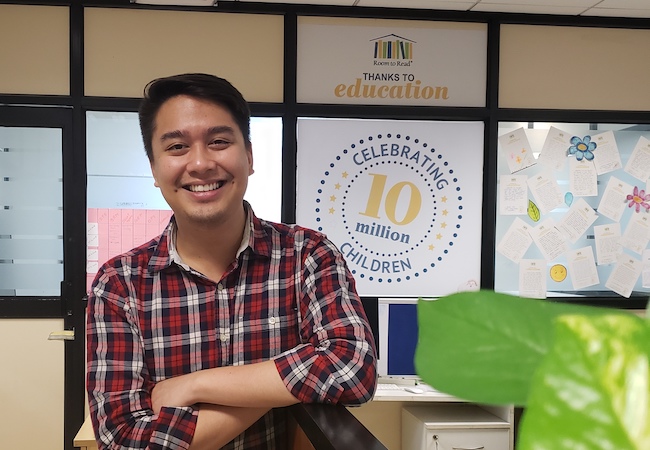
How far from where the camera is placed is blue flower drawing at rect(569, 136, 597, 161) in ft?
12.8

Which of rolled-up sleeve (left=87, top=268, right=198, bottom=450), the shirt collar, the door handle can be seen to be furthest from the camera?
the door handle

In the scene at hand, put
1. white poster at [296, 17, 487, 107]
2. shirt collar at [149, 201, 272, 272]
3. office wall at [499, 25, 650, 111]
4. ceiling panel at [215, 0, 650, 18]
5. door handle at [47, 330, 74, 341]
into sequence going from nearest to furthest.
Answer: shirt collar at [149, 201, 272, 272] → door handle at [47, 330, 74, 341] → ceiling panel at [215, 0, 650, 18] → white poster at [296, 17, 487, 107] → office wall at [499, 25, 650, 111]

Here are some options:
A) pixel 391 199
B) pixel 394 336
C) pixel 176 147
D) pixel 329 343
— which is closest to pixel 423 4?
pixel 391 199

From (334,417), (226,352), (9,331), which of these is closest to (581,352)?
(334,417)

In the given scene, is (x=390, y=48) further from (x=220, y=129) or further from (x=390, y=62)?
(x=220, y=129)

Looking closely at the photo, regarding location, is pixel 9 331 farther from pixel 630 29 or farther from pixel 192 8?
pixel 630 29

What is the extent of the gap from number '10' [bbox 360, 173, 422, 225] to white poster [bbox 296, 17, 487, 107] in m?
0.49

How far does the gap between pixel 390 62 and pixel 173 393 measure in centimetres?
288

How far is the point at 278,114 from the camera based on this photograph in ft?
12.1

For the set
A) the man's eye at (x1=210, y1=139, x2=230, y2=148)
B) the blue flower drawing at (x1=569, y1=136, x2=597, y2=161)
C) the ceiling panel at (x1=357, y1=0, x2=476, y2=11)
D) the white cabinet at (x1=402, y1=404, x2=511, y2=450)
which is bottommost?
the white cabinet at (x1=402, y1=404, x2=511, y2=450)

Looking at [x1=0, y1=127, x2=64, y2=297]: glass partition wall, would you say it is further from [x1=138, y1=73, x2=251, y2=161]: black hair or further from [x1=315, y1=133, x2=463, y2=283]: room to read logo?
[x1=138, y1=73, x2=251, y2=161]: black hair

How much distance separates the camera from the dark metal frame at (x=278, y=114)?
11.6 feet

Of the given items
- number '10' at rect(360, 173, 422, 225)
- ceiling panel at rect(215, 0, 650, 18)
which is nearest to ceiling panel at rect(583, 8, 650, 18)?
ceiling panel at rect(215, 0, 650, 18)

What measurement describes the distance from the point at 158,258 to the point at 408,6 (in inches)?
109
